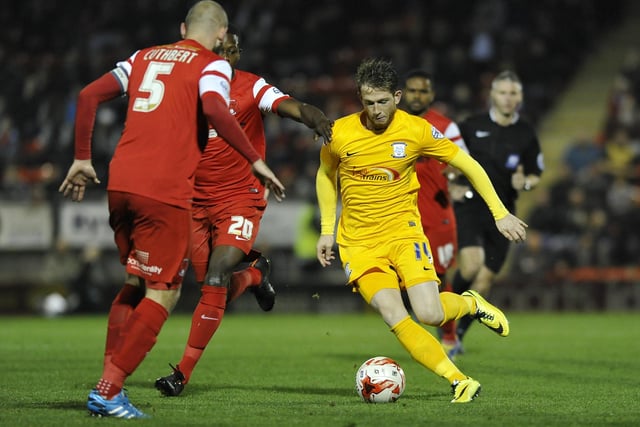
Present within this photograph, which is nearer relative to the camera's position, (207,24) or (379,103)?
(207,24)

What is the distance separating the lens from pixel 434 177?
10828 mm

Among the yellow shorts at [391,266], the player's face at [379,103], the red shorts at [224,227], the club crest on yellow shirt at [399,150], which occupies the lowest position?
the yellow shorts at [391,266]

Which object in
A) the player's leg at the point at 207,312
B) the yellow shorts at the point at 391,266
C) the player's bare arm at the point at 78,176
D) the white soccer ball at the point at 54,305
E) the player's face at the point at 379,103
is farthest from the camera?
the white soccer ball at the point at 54,305

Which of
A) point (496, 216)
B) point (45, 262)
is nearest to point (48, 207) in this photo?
point (45, 262)

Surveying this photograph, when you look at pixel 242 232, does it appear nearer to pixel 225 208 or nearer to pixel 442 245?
pixel 225 208

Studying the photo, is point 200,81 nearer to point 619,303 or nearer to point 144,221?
point 144,221

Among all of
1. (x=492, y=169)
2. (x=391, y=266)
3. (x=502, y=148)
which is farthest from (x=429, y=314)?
(x=502, y=148)

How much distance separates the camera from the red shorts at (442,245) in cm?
1089

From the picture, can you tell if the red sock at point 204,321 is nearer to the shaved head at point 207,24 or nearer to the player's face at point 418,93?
the shaved head at point 207,24

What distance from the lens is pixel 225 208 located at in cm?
822

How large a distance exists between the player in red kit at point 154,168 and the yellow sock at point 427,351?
61.9 inches

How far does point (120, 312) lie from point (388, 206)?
79.9 inches

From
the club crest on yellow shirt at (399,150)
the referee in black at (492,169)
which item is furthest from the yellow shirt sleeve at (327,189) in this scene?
the referee in black at (492,169)

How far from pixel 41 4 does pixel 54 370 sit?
21251mm
